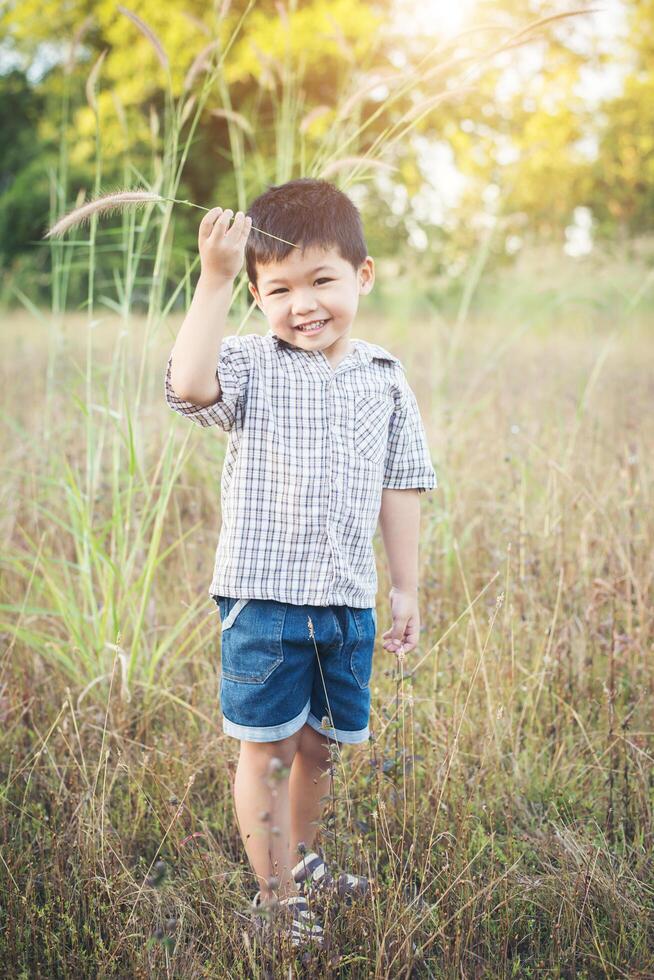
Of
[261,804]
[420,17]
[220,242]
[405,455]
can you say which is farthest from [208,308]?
[420,17]

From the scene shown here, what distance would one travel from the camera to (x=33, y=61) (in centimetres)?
1217

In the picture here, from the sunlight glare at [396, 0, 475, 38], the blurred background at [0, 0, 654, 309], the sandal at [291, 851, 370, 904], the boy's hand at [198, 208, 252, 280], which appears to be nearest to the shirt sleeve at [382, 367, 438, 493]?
the boy's hand at [198, 208, 252, 280]

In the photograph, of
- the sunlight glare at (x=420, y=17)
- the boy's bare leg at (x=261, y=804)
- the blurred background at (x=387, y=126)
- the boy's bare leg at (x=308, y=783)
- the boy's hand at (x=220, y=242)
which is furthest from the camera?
the sunlight glare at (x=420, y=17)

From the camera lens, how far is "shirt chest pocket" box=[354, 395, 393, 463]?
1.69 metres

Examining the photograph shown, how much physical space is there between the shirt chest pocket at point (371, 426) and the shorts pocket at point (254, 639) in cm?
36

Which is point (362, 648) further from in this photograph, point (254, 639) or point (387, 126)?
point (387, 126)

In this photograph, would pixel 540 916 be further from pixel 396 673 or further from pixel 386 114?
pixel 386 114

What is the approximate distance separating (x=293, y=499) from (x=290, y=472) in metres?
0.05

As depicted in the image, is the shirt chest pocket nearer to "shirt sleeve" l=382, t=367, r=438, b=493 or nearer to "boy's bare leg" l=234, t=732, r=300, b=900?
"shirt sleeve" l=382, t=367, r=438, b=493

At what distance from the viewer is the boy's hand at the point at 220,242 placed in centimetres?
139

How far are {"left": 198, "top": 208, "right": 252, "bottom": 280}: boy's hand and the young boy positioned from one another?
0.15 metres

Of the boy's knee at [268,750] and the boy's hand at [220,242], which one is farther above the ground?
the boy's hand at [220,242]

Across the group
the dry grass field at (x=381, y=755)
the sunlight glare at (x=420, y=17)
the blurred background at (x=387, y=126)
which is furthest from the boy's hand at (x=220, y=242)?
the sunlight glare at (x=420, y=17)

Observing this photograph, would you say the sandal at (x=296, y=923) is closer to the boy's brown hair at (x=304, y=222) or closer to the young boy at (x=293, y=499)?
the young boy at (x=293, y=499)
